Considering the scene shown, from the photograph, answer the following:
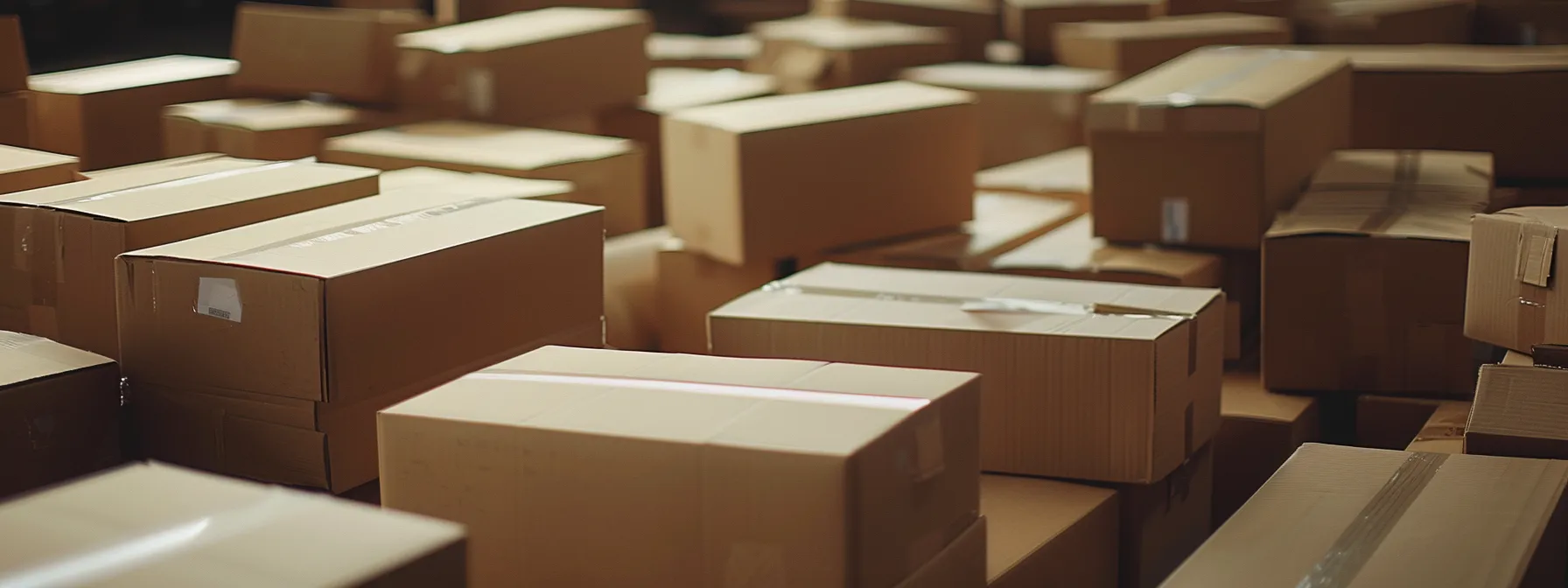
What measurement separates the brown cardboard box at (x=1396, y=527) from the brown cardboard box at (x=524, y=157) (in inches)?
58.5

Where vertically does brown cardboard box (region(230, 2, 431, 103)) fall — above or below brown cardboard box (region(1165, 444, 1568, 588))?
above

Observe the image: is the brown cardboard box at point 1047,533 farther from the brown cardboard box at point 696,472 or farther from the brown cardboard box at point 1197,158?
the brown cardboard box at point 1197,158

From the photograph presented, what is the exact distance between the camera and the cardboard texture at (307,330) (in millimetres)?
1472

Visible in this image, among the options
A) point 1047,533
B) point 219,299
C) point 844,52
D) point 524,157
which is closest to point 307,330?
point 219,299

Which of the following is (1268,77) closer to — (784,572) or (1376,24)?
(1376,24)

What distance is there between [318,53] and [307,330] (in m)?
1.75

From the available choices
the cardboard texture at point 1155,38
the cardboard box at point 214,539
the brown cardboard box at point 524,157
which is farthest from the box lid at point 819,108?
Result: the cardboard box at point 214,539

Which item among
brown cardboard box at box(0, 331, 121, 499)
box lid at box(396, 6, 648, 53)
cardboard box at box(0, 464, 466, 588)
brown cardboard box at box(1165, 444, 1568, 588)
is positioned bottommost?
brown cardboard box at box(1165, 444, 1568, 588)

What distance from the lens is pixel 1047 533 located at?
1.51 meters

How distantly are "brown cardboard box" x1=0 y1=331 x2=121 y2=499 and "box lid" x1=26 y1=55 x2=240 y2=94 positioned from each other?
4.28 feet

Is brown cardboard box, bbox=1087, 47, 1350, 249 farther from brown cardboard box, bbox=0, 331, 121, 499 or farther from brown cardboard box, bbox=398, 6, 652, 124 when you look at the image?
brown cardboard box, bbox=0, 331, 121, 499

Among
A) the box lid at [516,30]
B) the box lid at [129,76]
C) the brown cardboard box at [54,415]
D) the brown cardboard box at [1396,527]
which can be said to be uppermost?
the box lid at [516,30]

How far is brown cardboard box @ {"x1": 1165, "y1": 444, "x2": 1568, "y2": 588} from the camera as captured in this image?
3.86ft

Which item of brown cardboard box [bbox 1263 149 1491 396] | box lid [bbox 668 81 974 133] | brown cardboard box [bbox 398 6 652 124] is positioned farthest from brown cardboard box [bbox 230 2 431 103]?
brown cardboard box [bbox 1263 149 1491 396]
